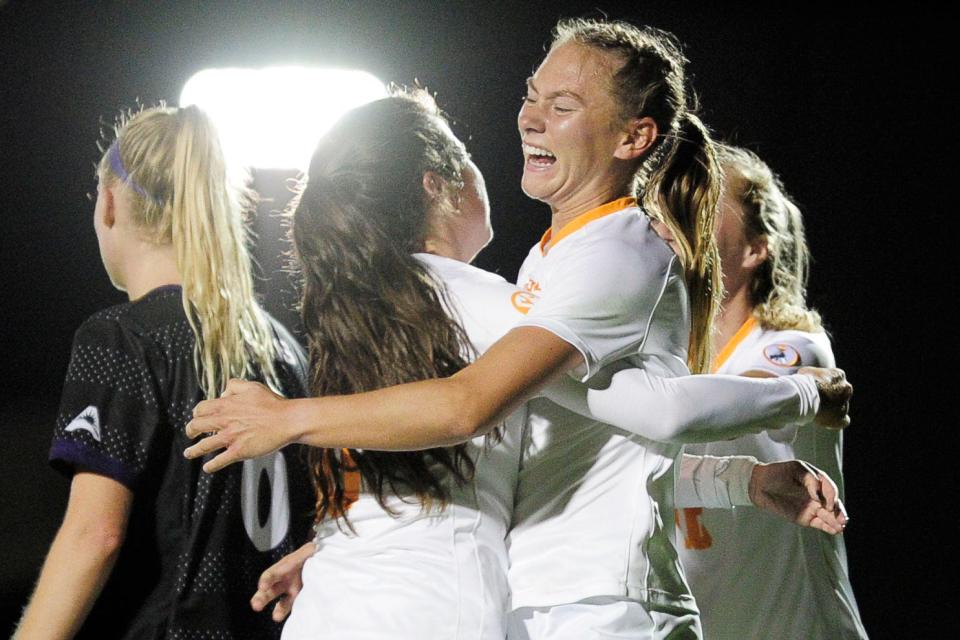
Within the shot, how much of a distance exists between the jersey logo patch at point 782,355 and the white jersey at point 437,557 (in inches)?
25.6

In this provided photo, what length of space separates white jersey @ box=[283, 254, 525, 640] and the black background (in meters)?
1.82

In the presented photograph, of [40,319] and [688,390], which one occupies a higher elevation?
[688,390]

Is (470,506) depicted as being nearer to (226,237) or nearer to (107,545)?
(107,545)

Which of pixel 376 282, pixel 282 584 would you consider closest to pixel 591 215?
pixel 376 282

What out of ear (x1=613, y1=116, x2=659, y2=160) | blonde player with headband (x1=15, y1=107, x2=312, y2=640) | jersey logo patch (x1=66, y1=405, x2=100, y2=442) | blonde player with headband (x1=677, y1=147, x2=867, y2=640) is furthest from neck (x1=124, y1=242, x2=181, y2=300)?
blonde player with headband (x1=677, y1=147, x2=867, y2=640)

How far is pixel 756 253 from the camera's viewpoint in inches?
88.4

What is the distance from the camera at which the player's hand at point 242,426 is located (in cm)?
125

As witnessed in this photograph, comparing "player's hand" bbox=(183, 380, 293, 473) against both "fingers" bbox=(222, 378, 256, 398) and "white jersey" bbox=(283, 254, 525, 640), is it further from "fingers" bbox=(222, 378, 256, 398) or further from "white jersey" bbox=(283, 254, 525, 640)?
"white jersey" bbox=(283, 254, 525, 640)

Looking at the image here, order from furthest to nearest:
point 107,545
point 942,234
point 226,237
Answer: point 942,234, point 226,237, point 107,545

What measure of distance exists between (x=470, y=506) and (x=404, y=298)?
0.24 meters

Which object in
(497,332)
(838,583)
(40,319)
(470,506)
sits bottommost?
(838,583)

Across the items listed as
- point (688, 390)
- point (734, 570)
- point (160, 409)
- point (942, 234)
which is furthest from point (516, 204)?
point (688, 390)

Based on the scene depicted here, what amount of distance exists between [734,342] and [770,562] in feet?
1.27

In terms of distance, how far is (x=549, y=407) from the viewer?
1438mm
